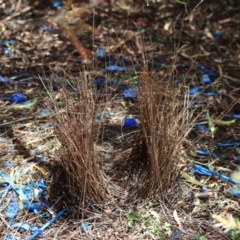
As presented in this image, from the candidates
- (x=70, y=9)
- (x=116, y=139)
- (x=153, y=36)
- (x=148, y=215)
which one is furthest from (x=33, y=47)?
(x=148, y=215)

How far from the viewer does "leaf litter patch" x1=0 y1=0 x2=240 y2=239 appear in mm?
2018

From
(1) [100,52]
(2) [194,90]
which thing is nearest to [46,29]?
(1) [100,52]

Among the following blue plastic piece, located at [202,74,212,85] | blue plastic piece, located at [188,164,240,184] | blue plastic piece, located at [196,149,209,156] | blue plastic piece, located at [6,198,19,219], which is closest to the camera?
blue plastic piece, located at [6,198,19,219]

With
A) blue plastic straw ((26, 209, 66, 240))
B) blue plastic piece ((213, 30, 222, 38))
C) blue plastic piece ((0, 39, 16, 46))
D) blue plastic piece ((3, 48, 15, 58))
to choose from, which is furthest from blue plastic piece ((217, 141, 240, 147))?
blue plastic piece ((0, 39, 16, 46))

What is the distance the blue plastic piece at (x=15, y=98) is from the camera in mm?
2736

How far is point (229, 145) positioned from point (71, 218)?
798 millimetres

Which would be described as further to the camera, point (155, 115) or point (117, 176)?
point (117, 176)

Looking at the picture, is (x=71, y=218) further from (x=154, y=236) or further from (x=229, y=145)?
(x=229, y=145)

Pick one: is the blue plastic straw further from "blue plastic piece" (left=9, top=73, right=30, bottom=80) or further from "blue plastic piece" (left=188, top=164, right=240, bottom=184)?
"blue plastic piece" (left=9, top=73, right=30, bottom=80)

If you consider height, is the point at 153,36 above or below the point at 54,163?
below

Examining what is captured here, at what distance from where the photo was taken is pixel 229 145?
242cm

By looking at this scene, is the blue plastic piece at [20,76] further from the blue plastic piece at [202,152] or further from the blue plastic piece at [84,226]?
the blue plastic piece at [84,226]

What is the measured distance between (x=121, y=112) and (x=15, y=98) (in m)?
→ 0.53

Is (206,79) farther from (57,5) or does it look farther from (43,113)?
(57,5)
